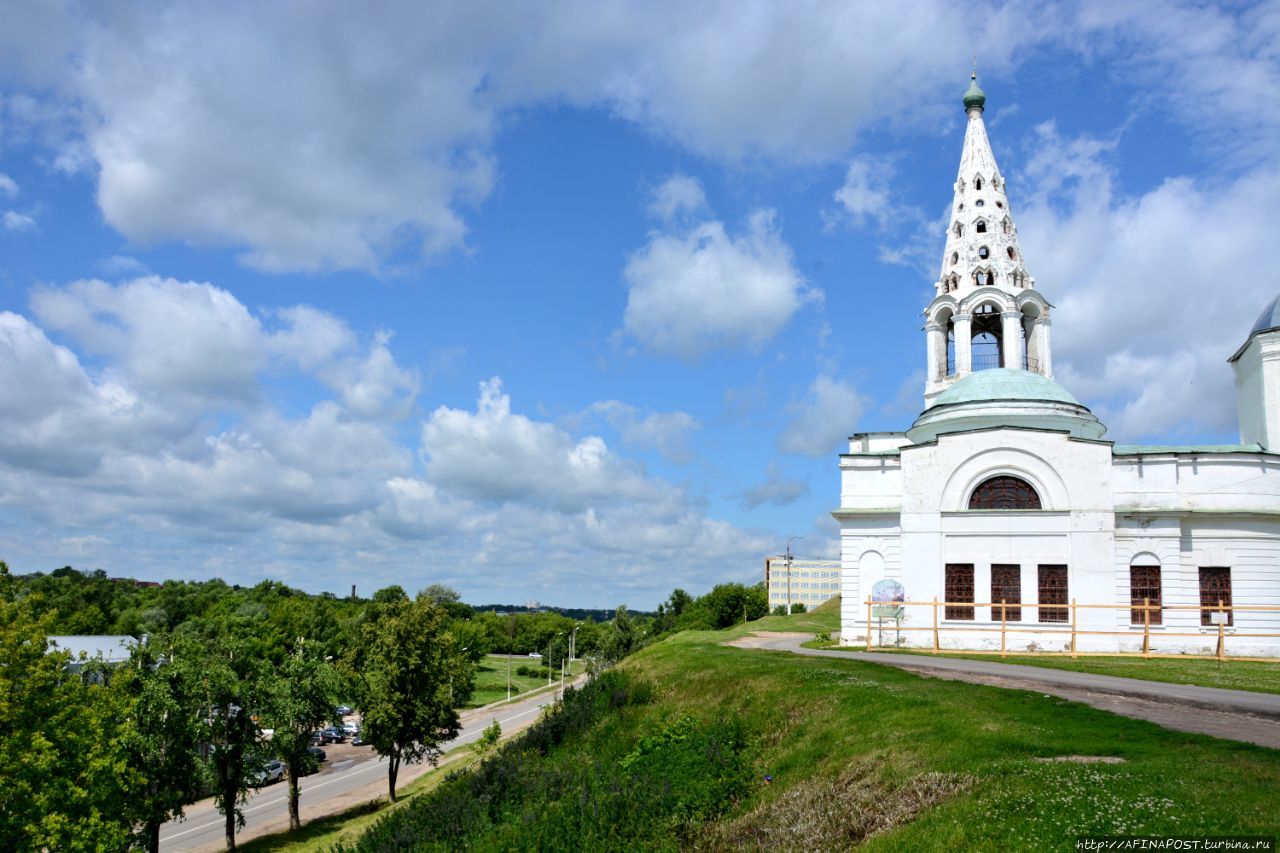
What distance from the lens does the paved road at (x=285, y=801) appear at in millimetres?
39000

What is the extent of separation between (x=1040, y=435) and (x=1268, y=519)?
8504 mm

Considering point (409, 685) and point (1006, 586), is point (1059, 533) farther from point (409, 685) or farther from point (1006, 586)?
point (409, 685)

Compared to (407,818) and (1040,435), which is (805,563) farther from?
(407,818)

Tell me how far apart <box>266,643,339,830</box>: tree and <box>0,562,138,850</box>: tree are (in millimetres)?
7830

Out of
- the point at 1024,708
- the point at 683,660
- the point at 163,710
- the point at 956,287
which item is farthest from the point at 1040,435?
the point at 163,710

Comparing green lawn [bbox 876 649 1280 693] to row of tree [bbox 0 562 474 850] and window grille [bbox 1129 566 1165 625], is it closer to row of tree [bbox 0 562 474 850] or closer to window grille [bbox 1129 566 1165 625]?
window grille [bbox 1129 566 1165 625]

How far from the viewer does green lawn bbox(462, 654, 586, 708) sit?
95012 millimetres

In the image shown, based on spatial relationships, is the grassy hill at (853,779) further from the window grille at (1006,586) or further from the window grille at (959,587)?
the window grille at (1006,586)

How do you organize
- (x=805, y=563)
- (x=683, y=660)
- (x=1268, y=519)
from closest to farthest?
(x=683, y=660)
(x=1268, y=519)
(x=805, y=563)

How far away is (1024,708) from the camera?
14031 mm

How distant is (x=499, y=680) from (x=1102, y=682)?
99722 millimetres

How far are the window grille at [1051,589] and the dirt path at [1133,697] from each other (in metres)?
9.27

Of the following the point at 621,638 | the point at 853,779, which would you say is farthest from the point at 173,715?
the point at 621,638

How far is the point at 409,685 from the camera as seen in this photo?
39.3 meters
